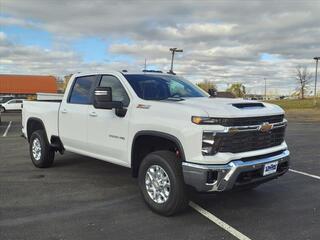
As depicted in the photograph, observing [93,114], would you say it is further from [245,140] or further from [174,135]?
[245,140]

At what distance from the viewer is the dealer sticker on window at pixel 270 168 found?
18.1 ft

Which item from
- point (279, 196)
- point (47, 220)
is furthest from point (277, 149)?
point (47, 220)

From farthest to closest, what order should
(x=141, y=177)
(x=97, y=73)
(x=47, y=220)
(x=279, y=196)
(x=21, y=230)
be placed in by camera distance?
(x=97, y=73) → (x=279, y=196) → (x=141, y=177) → (x=47, y=220) → (x=21, y=230)

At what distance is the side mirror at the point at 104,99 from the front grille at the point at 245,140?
1.78m

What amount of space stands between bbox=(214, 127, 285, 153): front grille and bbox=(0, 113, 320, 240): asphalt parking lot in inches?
35.3

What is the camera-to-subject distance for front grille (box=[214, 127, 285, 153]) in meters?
5.10

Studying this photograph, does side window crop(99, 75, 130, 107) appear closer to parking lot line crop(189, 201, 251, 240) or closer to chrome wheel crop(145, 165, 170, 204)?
chrome wheel crop(145, 165, 170, 204)

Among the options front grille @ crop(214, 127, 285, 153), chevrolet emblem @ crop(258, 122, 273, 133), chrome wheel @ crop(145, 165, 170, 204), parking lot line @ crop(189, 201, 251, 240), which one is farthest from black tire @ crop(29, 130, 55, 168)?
chevrolet emblem @ crop(258, 122, 273, 133)

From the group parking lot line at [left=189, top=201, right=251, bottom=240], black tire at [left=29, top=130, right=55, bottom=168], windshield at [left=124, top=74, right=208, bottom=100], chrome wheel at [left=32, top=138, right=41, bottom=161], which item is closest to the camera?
parking lot line at [left=189, top=201, right=251, bottom=240]

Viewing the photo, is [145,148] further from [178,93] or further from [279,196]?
[279,196]

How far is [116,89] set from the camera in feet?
21.6

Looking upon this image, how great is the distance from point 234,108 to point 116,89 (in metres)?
2.09

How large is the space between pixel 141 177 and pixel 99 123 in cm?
130

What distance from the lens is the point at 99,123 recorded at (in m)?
6.65
